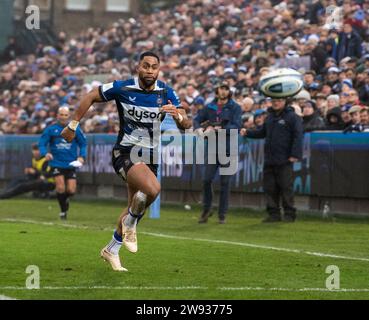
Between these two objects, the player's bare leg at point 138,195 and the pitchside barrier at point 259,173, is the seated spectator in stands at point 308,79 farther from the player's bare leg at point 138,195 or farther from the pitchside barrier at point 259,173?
the player's bare leg at point 138,195

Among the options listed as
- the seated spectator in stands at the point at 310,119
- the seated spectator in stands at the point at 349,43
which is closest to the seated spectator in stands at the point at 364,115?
the seated spectator in stands at the point at 310,119

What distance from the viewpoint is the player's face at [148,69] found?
12.2 meters

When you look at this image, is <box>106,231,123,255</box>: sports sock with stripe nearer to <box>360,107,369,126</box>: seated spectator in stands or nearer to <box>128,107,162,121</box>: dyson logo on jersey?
<box>128,107,162,121</box>: dyson logo on jersey

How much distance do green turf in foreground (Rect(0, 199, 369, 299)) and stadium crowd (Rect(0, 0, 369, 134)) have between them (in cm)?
312

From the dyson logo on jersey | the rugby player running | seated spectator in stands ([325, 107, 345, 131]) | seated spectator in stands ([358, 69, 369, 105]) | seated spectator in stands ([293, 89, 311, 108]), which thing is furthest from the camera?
seated spectator in stands ([293, 89, 311, 108])

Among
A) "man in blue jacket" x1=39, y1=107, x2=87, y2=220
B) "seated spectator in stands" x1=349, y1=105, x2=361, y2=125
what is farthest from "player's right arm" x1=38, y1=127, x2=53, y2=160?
"seated spectator in stands" x1=349, y1=105, x2=361, y2=125

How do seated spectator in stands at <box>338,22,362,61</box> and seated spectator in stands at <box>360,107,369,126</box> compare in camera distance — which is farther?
seated spectator in stands at <box>338,22,362,61</box>

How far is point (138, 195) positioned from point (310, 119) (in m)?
9.76

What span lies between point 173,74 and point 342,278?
722 inches

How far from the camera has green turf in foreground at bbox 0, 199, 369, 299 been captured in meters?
10.3

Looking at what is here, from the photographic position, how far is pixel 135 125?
1236 cm
